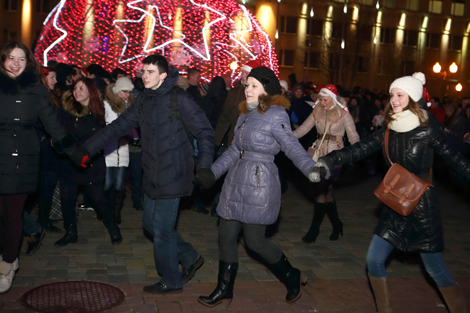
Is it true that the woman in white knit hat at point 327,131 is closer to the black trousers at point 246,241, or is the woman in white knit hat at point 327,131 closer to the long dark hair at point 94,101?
the long dark hair at point 94,101

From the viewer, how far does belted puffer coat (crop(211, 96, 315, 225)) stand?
4652 mm

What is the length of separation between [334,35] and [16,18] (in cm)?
2724

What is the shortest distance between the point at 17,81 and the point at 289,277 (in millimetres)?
2869

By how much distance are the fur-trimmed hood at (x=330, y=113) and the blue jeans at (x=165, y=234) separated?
2906 millimetres

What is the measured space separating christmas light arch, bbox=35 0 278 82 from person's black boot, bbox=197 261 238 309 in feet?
26.4

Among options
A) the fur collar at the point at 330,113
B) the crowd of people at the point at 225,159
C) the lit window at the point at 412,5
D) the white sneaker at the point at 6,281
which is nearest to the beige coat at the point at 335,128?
the fur collar at the point at 330,113

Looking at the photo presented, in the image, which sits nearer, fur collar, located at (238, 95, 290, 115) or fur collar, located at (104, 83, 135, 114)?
fur collar, located at (238, 95, 290, 115)

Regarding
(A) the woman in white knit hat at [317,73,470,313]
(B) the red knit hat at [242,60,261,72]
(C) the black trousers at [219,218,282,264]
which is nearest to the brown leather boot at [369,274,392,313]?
(A) the woman in white knit hat at [317,73,470,313]

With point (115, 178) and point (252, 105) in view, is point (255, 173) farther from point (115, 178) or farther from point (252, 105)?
point (115, 178)

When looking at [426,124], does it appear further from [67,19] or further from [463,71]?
[463,71]

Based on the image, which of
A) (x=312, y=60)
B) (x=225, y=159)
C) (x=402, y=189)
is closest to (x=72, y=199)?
(x=225, y=159)

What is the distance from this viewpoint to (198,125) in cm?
491

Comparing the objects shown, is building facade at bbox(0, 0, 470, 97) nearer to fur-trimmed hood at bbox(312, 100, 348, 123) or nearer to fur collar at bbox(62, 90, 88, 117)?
fur-trimmed hood at bbox(312, 100, 348, 123)

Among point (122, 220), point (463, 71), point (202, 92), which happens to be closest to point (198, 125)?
point (122, 220)
